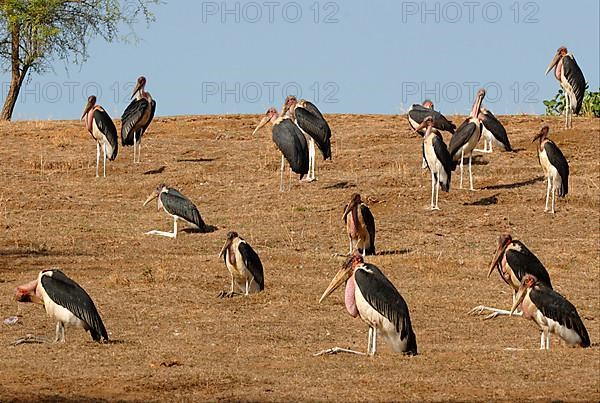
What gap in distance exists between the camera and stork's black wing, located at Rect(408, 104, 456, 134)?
26.6 meters

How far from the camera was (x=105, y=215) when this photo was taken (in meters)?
23.1

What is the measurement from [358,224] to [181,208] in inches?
129

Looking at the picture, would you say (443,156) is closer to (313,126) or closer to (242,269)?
(313,126)

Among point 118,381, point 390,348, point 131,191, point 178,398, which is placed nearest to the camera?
point 178,398

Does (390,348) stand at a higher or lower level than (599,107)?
lower

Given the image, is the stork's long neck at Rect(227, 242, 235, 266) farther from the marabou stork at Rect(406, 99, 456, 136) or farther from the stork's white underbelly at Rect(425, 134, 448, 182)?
the marabou stork at Rect(406, 99, 456, 136)

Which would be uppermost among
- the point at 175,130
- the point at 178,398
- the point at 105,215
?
the point at 175,130

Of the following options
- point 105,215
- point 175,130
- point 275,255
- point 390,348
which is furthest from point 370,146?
point 390,348

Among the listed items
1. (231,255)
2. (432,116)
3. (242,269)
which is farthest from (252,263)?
(432,116)

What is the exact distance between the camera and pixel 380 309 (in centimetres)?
1191

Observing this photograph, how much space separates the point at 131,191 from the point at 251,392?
15.5 meters

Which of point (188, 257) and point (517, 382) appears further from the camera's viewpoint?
point (188, 257)

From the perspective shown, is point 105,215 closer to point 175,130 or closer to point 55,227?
point 55,227

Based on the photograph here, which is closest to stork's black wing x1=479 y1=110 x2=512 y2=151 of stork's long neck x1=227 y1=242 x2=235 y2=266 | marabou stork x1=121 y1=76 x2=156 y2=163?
marabou stork x1=121 y1=76 x2=156 y2=163
